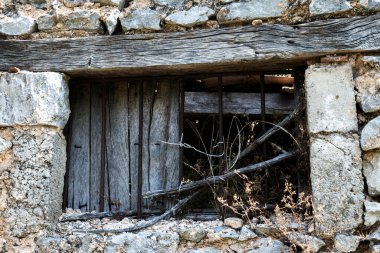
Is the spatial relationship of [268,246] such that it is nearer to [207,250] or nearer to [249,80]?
[207,250]

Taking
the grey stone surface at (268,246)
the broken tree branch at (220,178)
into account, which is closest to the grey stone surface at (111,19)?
the broken tree branch at (220,178)

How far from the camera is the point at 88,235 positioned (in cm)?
290

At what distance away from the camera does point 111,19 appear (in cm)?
307

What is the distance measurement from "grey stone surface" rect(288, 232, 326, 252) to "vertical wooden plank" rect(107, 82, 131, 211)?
3.92 ft

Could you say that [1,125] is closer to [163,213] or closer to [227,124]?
[163,213]

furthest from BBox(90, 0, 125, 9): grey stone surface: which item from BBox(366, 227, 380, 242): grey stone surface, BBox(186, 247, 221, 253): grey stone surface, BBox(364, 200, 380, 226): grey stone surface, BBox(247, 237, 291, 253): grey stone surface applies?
BBox(366, 227, 380, 242): grey stone surface

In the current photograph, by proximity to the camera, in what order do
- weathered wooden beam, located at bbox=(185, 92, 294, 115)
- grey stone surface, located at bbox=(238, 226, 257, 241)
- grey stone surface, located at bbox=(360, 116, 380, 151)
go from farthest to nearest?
weathered wooden beam, located at bbox=(185, 92, 294, 115), grey stone surface, located at bbox=(238, 226, 257, 241), grey stone surface, located at bbox=(360, 116, 380, 151)

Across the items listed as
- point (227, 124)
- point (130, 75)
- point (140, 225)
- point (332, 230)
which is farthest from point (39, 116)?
point (332, 230)

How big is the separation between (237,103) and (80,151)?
3.87 feet

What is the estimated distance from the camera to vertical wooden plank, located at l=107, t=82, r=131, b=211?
332cm

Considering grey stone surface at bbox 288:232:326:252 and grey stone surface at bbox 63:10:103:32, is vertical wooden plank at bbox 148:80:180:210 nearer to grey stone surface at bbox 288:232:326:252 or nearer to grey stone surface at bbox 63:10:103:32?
grey stone surface at bbox 63:10:103:32

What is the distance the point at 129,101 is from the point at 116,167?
48 cm

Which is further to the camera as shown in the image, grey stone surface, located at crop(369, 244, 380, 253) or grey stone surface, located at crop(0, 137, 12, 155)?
grey stone surface, located at crop(0, 137, 12, 155)

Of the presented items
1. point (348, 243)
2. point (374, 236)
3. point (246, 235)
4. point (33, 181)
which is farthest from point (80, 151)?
point (374, 236)
